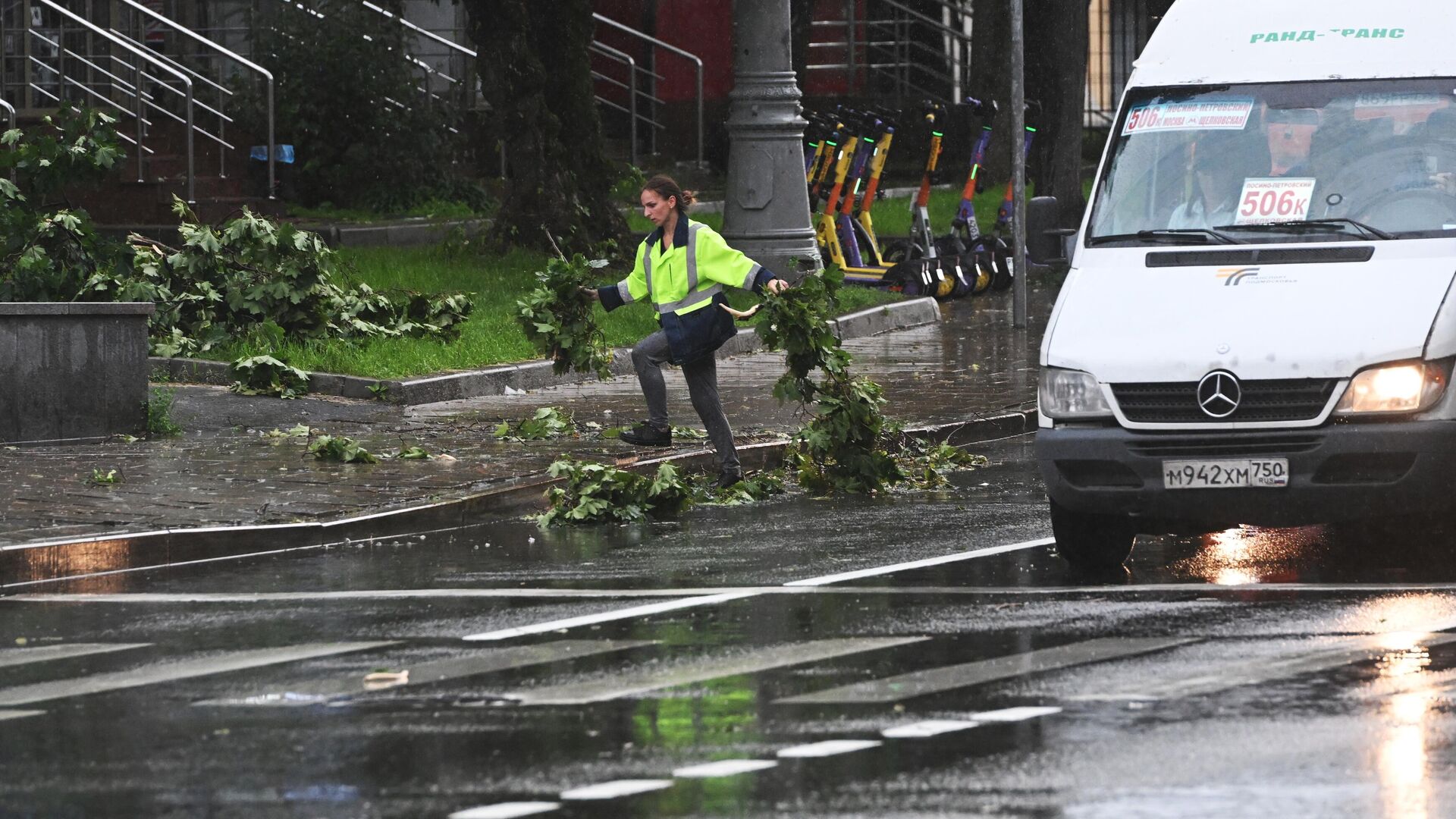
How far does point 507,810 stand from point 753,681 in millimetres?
1696

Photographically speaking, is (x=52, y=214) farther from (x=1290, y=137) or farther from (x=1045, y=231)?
(x=1290, y=137)

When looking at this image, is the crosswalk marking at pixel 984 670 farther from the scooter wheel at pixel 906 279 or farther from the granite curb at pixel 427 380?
the scooter wheel at pixel 906 279

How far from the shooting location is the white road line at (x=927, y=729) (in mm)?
6449

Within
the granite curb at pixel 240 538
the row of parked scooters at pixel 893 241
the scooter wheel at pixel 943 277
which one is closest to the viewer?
the granite curb at pixel 240 538

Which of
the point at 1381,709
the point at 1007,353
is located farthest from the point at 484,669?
the point at 1007,353

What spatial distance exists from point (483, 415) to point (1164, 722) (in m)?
8.66

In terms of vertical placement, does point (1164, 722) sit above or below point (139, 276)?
below

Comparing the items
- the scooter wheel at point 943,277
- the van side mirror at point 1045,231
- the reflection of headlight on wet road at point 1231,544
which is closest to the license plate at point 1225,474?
the reflection of headlight on wet road at point 1231,544

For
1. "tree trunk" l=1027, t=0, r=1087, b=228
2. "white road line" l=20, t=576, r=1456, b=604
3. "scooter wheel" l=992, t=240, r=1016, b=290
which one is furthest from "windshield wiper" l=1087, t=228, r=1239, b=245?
"tree trunk" l=1027, t=0, r=1087, b=228

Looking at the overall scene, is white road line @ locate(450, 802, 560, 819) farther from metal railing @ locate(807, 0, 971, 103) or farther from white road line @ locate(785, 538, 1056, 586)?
metal railing @ locate(807, 0, 971, 103)

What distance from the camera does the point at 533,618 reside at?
8.59 meters

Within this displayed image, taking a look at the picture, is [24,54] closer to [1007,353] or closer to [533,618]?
[1007,353]

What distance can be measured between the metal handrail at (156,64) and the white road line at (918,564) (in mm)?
13432

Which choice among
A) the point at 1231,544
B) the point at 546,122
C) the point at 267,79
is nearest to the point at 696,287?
the point at 1231,544
